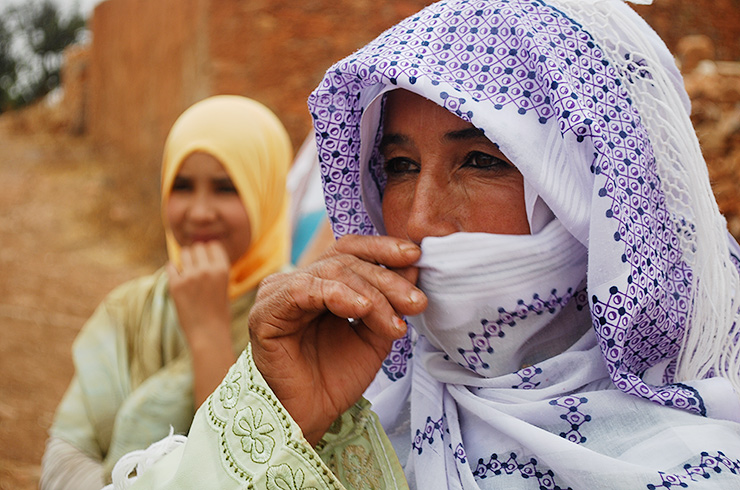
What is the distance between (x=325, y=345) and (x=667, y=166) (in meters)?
0.82

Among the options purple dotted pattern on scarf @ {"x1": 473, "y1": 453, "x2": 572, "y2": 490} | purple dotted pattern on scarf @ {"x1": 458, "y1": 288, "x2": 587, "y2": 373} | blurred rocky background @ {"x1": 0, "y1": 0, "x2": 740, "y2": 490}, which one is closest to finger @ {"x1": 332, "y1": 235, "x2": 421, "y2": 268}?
purple dotted pattern on scarf @ {"x1": 458, "y1": 288, "x2": 587, "y2": 373}

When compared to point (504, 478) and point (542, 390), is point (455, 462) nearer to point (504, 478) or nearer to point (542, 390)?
point (504, 478)

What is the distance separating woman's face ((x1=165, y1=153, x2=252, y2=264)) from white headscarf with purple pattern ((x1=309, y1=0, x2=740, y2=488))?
5.06 feet

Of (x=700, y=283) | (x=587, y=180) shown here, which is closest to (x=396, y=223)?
(x=587, y=180)

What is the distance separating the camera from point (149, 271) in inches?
359

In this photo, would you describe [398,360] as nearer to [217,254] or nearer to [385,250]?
[385,250]

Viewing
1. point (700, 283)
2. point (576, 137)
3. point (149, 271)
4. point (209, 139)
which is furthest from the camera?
point (149, 271)

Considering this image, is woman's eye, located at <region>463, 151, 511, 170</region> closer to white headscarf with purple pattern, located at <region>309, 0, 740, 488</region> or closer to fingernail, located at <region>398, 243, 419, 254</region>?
white headscarf with purple pattern, located at <region>309, 0, 740, 488</region>

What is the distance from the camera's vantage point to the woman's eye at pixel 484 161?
139 cm

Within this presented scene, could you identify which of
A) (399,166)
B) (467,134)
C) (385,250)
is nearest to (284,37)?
(399,166)

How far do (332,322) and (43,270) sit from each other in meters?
9.95

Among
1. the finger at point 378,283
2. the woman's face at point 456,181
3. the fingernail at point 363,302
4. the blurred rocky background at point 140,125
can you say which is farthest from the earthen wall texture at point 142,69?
the fingernail at point 363,302

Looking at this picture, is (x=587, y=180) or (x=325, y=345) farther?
(x=325, y=345)

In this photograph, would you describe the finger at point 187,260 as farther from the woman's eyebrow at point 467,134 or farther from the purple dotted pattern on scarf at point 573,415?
the purple dotted pattern on scarf at point 573,415
